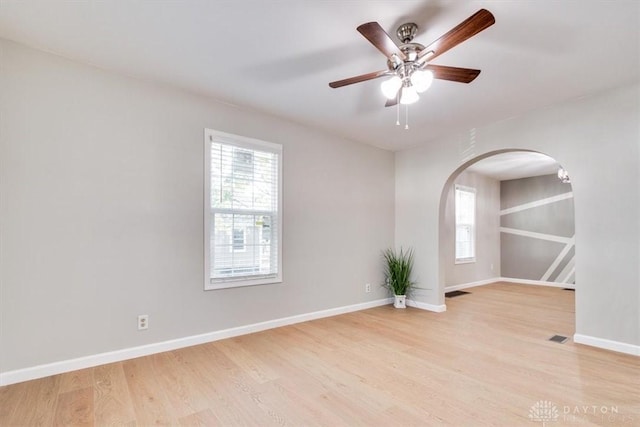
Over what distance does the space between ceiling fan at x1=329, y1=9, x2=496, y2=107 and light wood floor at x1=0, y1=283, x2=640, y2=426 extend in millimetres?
2146

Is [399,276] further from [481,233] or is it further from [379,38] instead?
[379,38]

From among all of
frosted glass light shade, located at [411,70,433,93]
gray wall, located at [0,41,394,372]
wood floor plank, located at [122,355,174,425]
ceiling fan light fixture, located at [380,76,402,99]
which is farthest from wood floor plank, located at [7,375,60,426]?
frosted glass light shade, located at [411,70,433,93]

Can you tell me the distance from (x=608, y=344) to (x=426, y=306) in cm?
203

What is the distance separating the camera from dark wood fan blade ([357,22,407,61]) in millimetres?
1734

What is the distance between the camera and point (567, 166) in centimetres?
338

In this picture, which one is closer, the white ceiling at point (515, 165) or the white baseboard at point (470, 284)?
the white ceiling at point (515, 165)

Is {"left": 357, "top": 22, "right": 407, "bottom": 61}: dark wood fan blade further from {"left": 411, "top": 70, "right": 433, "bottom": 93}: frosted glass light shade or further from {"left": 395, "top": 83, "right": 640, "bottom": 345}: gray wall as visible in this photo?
{"left": 395, "top": 83, "right": 640, "bottom": 345}: gray wall

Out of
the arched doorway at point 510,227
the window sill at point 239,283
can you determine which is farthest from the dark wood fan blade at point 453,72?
the arched doorway at point 510,227

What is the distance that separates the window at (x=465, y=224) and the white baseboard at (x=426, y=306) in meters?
2.08

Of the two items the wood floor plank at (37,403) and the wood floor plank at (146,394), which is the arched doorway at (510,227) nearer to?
the wood floor plank at (146,394)

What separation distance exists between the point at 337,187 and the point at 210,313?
2.31m

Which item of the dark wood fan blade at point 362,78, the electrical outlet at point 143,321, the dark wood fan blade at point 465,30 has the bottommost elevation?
the electrical outlet at point 143,321

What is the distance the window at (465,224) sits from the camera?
259 inches

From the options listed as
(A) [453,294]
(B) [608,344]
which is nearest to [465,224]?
(A) [453,294]
